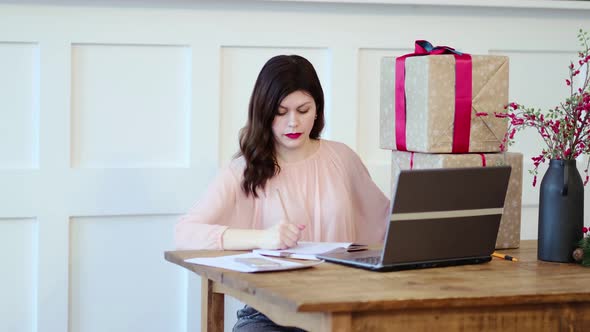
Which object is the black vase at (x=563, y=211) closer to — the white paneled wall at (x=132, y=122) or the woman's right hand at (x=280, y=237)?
the woman's right hand at (x=280, y=237)

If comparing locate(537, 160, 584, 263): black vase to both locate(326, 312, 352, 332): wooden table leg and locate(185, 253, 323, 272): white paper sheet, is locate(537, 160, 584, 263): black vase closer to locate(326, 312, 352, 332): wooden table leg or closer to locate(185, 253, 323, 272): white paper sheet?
locate(185, 253, 323, 272): white paper sheet

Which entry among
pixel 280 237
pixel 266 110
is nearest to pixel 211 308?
pixel 280 237

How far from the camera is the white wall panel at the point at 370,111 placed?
9.48 feet

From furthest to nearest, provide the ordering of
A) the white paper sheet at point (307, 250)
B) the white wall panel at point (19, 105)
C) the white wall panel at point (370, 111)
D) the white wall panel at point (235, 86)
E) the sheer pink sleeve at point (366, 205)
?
the white wall panel at point (370, 111) < the white wall panel at point (235, 86) < the white wall panel at point (19, 105) < the sheer pink sleeve at point (366, 205) < the white paper sheet at point (307, 250)

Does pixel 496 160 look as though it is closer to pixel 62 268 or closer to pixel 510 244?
pixel 510 244

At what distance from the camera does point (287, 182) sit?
238cm

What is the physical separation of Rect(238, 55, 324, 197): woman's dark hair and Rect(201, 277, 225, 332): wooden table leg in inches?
12.8

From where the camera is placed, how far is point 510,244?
2.22 metres

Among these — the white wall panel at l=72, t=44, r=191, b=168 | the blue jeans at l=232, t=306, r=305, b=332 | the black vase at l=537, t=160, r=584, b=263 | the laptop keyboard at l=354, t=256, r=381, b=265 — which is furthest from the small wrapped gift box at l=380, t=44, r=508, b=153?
the white wall panel at l=72, t=44, r=191, b=168

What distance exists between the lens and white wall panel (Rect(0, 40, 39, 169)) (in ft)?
8.48

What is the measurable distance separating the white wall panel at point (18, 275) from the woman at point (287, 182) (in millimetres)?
628

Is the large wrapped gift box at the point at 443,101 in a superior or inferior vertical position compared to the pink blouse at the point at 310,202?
superior

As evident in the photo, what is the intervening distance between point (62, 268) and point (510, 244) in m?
1.25

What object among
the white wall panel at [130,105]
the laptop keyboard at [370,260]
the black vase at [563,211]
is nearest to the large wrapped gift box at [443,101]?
the black vase at [563,211]
